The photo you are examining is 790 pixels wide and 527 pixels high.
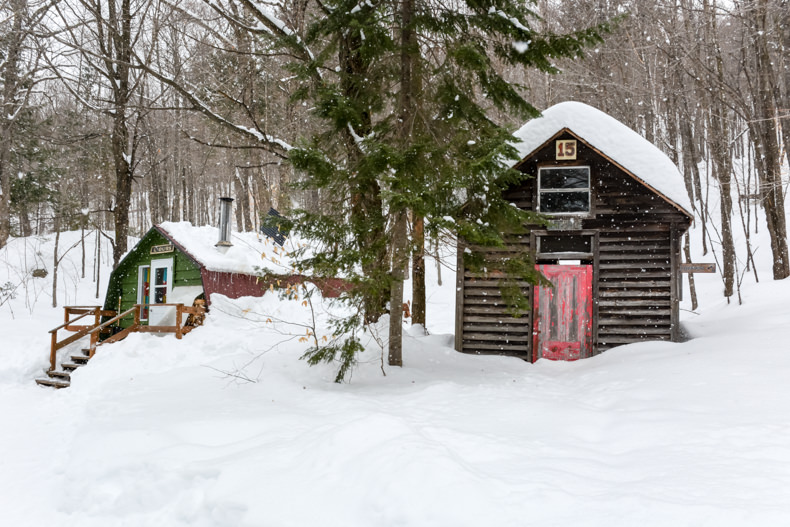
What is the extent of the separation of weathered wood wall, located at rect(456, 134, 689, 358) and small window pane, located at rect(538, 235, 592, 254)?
1.11ft

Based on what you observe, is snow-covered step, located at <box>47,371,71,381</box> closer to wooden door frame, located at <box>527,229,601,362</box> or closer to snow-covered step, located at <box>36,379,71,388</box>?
snow-covered step, located at <box>36,379,71,388</box>

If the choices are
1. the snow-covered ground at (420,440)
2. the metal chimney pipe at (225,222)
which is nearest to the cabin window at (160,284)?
the metal chimney pipe at (225,222)

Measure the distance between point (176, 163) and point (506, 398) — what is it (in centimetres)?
2873

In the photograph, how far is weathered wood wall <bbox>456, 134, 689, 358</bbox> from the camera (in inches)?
423

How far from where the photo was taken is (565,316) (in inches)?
439

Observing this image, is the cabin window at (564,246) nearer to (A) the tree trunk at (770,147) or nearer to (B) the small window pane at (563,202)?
(B) the small window pane at (563,202)

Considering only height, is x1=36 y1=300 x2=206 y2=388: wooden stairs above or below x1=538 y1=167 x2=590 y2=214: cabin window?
below

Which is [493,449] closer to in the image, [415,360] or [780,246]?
[415,360]

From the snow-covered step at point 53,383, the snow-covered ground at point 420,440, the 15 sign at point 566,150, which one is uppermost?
the 15 sign at point 566,150

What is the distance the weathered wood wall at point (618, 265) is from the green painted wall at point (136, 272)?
791 centimetres

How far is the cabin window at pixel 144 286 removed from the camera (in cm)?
1536

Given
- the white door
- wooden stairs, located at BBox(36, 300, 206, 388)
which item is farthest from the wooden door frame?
the white door

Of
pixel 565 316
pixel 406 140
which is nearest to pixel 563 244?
pixel 565 316

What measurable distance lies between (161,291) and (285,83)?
25.1 feet
